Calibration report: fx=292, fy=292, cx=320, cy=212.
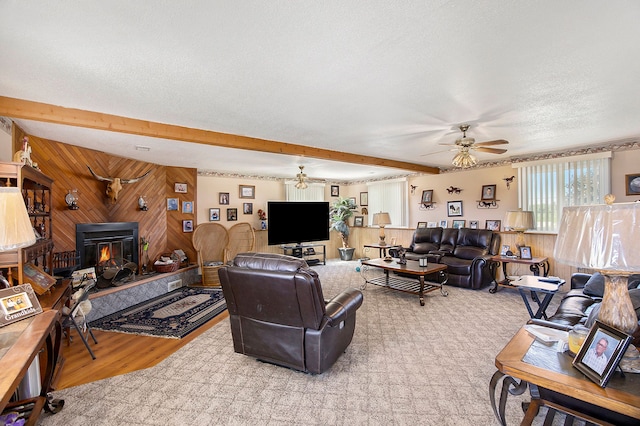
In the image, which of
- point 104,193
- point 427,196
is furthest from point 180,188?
point 427,196

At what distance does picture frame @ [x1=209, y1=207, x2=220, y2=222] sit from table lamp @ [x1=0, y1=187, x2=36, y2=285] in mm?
4939

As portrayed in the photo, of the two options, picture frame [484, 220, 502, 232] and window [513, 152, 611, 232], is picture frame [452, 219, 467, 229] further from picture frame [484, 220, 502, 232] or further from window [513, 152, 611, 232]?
window [513, 152, 611, 232]

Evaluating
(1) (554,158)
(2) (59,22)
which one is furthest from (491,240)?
(2) (59,22)

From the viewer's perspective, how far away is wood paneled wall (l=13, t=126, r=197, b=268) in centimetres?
389

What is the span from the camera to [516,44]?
1797 mm

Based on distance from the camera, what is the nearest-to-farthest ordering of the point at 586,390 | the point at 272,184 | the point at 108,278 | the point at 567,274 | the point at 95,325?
the point at 586,390, the point at 95,325, the point at 108,278, the point at 567,274, the point at 272,184

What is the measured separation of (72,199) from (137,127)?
6.18 ft

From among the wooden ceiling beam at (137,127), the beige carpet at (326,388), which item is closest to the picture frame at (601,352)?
the beige carpet at (326,388)

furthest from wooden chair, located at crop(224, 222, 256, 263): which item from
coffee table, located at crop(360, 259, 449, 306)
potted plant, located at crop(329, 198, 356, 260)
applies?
coffee table, located at crop(360, 259, 449, 306)

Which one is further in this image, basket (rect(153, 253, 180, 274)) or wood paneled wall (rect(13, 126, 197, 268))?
basket (rect(153, 253, 180, 274))

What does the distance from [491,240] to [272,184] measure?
5.21 meters

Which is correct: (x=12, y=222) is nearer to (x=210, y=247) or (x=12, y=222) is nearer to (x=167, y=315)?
(x=167, y=315)

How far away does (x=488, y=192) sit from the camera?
19.8 ft

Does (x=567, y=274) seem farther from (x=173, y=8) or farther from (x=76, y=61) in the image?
(x=76, y=61)
